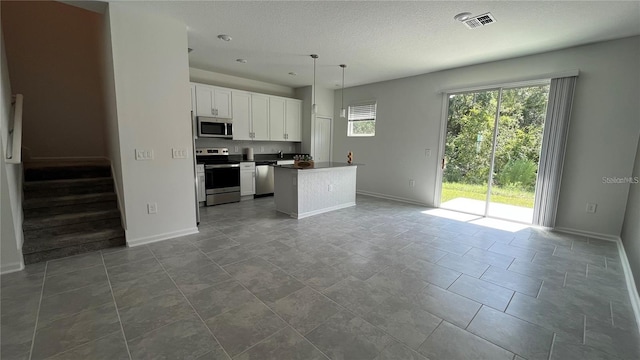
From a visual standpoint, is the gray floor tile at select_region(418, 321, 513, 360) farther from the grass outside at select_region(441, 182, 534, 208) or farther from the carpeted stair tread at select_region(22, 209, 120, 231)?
the carpeted stair tread at select_region(22, 209, 120, 231)

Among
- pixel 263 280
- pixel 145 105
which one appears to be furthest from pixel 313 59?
pixel 263 280

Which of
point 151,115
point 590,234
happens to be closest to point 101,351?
point 151,115

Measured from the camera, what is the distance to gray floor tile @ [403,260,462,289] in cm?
254

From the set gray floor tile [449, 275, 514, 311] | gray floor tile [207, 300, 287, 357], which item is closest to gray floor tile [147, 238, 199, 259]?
gray floor tile [207, 300, 287, 357]

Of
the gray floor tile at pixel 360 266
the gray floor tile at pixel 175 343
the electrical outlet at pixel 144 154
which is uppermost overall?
the electrical outlet at pixel 144 154

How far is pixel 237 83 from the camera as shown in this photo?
6.12 metres

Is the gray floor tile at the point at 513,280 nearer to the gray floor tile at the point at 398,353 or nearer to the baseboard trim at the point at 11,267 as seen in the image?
the gray floor tile at the point at 398,353

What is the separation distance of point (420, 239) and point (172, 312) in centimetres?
300

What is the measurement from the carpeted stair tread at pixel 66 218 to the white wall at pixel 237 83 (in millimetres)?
3214

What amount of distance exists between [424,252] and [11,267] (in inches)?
171

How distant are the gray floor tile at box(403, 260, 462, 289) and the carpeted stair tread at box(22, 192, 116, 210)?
4.07 m

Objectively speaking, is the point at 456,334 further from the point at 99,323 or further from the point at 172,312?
the point at 99,323

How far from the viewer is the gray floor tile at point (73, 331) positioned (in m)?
1.64

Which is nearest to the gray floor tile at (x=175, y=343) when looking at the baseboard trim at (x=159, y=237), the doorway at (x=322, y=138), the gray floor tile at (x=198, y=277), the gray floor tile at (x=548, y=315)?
the gray floor tile at (x=198, y=277)
